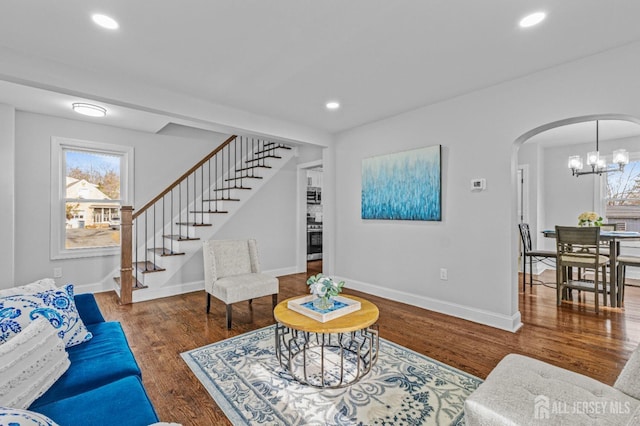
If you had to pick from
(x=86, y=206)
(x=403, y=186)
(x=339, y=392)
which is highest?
(x=403, y=186)

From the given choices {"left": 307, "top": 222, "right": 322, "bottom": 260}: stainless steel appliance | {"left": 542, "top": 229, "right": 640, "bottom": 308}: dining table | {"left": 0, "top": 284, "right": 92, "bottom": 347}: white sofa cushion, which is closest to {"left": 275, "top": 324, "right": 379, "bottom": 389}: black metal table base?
{"left": 0, "top": 284, "right": 92, "bottom": 347}: white sofa cushion

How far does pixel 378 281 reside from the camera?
4.32 m

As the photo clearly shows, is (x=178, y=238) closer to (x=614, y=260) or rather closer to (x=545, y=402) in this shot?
(x=545, y=402)

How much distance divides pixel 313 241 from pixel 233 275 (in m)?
3.62

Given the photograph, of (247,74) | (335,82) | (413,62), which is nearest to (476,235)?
(413,62)

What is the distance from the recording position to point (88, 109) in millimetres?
3711

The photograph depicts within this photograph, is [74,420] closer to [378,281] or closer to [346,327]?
[346,327]

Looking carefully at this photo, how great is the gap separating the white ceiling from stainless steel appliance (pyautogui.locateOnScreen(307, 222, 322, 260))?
4.04m

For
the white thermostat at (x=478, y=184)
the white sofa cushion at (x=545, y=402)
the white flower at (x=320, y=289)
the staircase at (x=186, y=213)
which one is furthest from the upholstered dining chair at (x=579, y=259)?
the staircase at (x=186, y=213)

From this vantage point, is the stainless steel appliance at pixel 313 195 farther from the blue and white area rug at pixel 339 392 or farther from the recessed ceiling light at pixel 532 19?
the recessed ceiling light at pixel 532 19

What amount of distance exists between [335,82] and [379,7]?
1.13 meters

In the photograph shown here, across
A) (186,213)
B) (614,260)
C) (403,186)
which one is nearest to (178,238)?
(186,213)

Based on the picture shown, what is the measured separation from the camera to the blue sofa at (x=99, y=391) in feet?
3.92

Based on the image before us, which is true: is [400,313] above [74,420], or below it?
below
